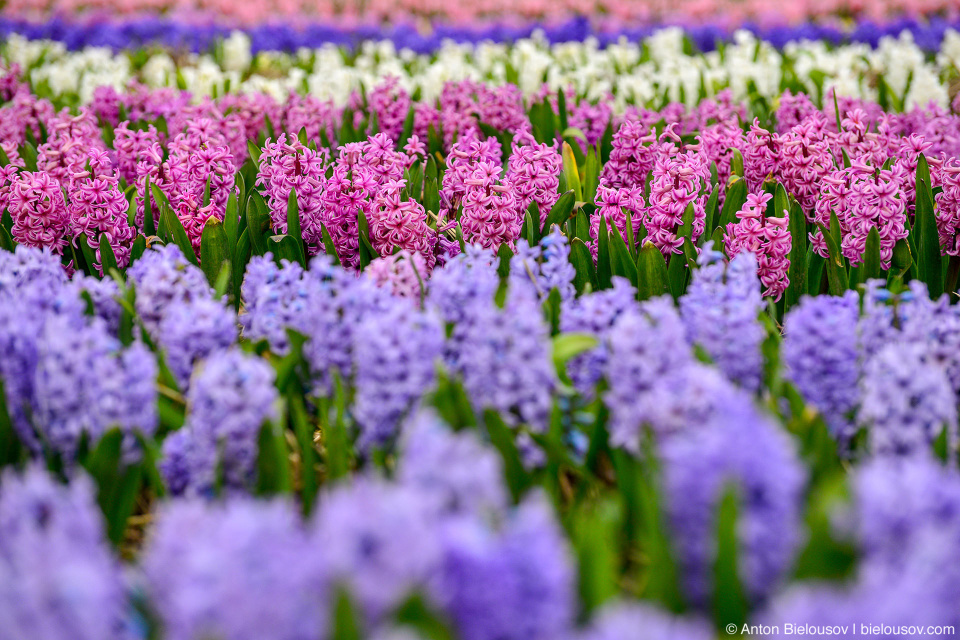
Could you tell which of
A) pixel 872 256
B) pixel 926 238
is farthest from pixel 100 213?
pixel 926 238

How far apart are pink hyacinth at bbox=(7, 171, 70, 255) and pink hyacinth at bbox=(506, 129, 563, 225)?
5.22ft

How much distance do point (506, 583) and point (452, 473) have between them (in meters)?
0.21

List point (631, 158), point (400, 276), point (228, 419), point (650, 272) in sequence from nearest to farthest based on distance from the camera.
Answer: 1. point (228, 419)
2. point (400, 276)
3. point (650, 272)
4. point (631, 158)

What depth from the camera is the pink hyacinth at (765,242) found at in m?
2.79

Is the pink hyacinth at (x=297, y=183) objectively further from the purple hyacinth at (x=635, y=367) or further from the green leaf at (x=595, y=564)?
the green leaf at (x=595, y=564)

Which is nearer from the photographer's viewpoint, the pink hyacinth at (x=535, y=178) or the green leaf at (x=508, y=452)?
the green leaf at (x=508, y=452)

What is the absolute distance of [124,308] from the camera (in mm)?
2316

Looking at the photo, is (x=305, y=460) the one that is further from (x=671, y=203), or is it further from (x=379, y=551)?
(x=671, y=203)

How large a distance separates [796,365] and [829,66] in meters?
4.74

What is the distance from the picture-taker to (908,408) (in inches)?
68.1

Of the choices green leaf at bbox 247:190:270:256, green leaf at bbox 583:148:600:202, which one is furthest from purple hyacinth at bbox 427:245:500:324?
green leaf at bbox 583:148:600:202

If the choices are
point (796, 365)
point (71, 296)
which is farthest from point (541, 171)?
point (71, 296)

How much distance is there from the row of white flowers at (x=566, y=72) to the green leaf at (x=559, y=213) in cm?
200

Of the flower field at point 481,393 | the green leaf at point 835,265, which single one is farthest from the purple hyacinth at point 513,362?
the green leaf at point 835,265
